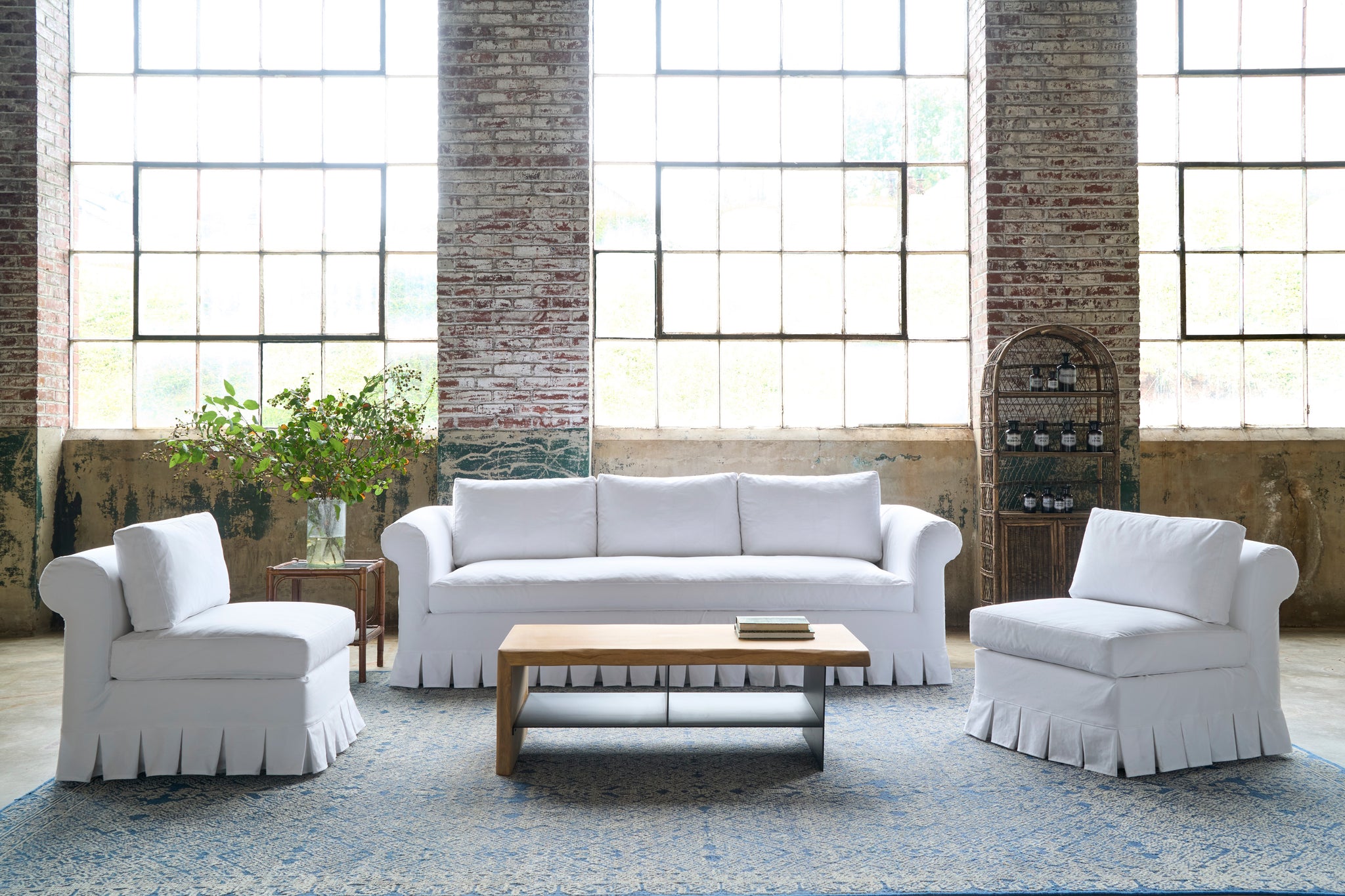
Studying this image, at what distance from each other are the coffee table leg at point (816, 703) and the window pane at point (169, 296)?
4676 mm

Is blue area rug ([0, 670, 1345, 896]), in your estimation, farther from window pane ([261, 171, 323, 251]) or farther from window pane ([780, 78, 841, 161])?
window pane ([780, 78, 841, 161])

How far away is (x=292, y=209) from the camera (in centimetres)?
594

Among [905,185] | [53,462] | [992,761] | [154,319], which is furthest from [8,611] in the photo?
[905,185]

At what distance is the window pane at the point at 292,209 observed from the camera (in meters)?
5.93

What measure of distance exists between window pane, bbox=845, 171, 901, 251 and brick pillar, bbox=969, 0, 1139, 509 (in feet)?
1.92

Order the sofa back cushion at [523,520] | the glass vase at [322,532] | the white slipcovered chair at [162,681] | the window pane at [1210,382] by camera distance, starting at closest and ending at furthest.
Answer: the white slipcovered chair at [162,681], the glass vase at [322,532], the sofa back cushion at [523,520], the window pane at [1210,382]

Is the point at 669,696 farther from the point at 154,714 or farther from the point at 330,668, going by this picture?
the point at 154,714

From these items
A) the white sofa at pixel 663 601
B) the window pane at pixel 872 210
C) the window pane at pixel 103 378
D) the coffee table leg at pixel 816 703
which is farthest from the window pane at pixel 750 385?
the window pane at pixel 103 378

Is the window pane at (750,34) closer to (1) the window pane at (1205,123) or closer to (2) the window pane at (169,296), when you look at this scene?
(1) the window pane at (1205,123)

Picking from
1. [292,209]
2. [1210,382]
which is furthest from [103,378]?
[1210,382]

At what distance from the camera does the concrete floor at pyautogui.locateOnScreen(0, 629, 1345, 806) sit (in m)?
3.18

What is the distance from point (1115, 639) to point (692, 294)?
3.57m

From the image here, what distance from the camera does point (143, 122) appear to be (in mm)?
5953

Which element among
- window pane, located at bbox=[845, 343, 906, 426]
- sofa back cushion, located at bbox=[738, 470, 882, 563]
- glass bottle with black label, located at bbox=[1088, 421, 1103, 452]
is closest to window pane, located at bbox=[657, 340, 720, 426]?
window pane, located at bbox=[845, 343, 906, 426]
